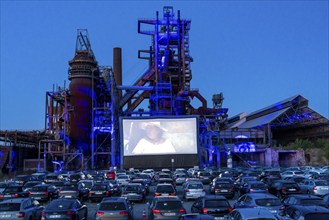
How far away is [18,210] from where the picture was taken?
17547 millimetres

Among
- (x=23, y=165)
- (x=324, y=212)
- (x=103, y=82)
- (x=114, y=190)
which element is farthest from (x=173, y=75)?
(x=324, y=212)

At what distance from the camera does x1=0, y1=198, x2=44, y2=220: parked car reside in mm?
17266

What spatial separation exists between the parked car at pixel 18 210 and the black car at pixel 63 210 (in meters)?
0.83

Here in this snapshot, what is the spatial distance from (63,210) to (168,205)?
14.4 feet

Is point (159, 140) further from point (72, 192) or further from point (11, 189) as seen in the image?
point (11, 189)

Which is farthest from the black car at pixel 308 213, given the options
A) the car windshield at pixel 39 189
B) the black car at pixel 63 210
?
the car windshield at pixel 39 189

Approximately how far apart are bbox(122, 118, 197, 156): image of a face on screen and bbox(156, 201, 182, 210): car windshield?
50.0 meters

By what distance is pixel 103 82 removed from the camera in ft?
313

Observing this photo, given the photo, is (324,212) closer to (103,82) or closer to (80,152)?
(80,152)

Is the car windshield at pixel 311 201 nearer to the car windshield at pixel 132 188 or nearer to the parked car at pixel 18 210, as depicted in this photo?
the parked car at pixel 18 210

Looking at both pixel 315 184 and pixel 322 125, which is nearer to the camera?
pixel 315 184

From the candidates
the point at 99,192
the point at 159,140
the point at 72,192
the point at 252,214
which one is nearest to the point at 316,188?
the point at 99,192

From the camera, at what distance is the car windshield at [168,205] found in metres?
17.8

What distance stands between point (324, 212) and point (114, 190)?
807 inches
